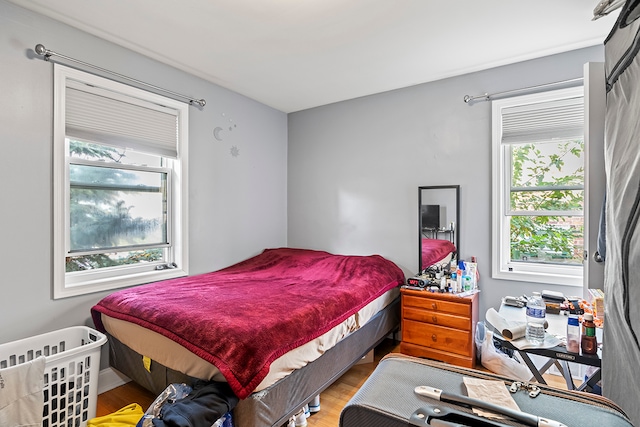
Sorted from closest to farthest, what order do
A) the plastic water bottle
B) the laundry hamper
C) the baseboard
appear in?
the plastic water bottle, the laundry hamper, the baseboard

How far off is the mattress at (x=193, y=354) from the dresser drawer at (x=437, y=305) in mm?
580

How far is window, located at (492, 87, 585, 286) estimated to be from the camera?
2.49 m

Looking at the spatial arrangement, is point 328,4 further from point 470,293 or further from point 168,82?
point 470,293

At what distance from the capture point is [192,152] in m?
2.90

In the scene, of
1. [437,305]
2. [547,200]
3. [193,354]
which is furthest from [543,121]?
[193,354]

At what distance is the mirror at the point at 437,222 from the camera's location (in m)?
2.91

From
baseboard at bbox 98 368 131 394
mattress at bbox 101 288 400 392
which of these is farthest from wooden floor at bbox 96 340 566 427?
mattress at bbox 101 288 400 392

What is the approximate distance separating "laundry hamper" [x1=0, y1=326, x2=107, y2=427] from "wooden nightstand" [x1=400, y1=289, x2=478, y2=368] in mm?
2206

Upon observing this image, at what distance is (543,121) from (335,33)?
5.86 feet

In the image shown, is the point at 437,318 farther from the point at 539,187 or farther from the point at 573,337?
the point at 539,187

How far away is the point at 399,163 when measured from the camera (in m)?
3.21

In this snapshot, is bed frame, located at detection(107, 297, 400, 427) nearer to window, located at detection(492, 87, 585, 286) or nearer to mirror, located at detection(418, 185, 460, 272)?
mirror, located at detection(418, 185, 460, 272)

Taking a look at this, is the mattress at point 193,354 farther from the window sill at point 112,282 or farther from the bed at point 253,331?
the window sill at point 112,282

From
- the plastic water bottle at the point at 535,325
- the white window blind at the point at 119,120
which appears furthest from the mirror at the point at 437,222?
the white window blind at the point at 119,120
